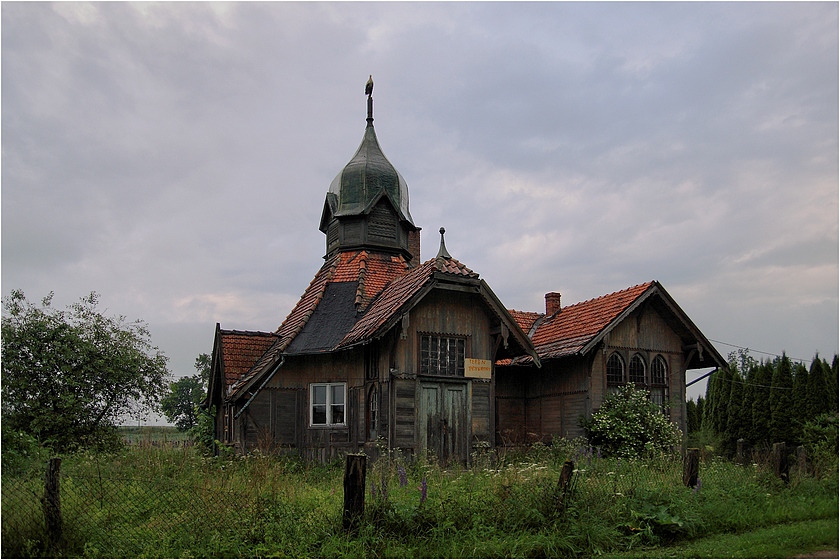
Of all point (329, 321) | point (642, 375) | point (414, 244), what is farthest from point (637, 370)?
point (329, 321)

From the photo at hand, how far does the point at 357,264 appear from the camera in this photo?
945 inches

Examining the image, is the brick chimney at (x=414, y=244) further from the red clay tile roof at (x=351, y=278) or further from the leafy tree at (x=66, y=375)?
the leafy tree at (x=66, y=375)

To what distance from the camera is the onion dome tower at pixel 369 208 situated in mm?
25016

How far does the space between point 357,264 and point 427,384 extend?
614 centimetres

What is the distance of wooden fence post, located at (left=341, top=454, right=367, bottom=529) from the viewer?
32.8 ft

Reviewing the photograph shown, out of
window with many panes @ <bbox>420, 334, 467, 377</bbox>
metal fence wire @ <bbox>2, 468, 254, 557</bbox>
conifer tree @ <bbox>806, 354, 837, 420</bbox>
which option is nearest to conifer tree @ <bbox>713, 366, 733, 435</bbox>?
conifer tree @ <bbox>806, 354, 837, 420</bbox>

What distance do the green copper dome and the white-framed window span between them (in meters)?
6.48

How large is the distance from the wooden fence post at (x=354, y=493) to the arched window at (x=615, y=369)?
45.6 feet

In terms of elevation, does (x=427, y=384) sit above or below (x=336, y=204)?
below

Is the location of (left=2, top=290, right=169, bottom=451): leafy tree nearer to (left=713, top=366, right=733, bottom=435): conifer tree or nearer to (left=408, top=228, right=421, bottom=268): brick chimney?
(left=408, top=228, right=421, bottom=268): brick chimney

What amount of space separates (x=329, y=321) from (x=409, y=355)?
3.77 meters

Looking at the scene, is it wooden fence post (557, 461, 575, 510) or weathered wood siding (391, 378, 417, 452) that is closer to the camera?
wooden fence post (557, 461, 575, 510)

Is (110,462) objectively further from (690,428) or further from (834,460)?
(690,428)

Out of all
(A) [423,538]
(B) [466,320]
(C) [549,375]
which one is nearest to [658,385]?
(C) [549,375]
